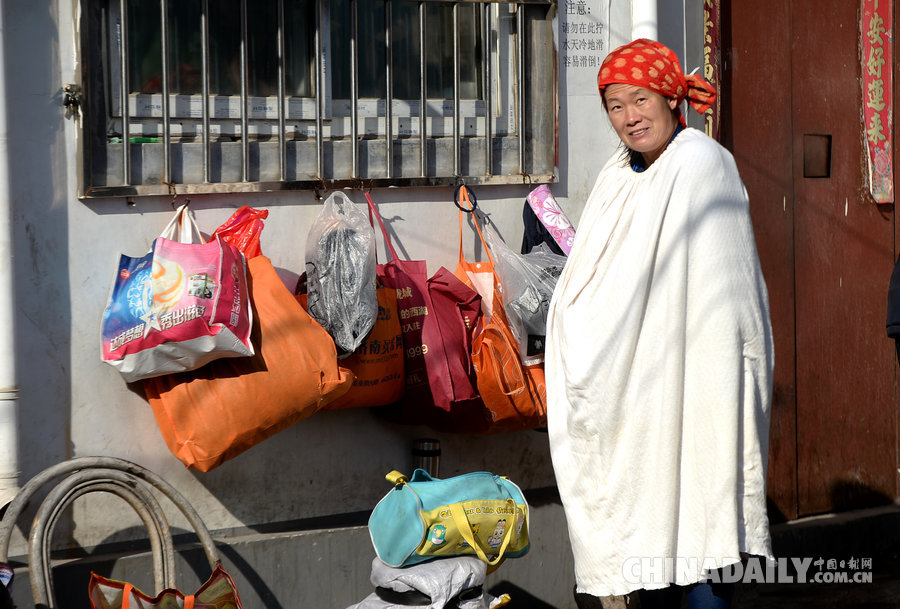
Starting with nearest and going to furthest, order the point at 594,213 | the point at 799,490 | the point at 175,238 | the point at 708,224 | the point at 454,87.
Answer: the point at 708,224, the point at 594,213, the point at 175,238, the point at 454,87, the point at 799,490

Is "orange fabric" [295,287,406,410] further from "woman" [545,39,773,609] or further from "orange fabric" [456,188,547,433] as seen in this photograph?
"woman" [545,39,773,609]

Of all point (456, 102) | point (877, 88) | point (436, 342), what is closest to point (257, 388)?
point (436, 342)

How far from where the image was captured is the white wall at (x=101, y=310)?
346cm

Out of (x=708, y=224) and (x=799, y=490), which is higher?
(x=708, y=224)

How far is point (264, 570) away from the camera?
12.3 ft

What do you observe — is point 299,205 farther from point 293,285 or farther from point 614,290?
point 614,290

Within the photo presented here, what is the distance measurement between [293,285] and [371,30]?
105cm

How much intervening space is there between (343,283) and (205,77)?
2.95 ft

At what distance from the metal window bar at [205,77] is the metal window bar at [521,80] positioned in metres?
1.26

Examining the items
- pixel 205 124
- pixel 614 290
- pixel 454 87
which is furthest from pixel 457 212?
pixel 614 290

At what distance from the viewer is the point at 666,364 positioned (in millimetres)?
2926

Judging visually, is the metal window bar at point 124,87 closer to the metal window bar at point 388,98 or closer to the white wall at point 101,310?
the white wall at point 101,310
